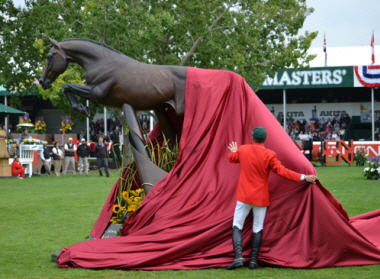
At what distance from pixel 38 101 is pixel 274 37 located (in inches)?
892

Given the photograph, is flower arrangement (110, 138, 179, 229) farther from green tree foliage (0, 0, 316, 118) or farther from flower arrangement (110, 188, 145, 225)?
green tree foliage (0, 0, 316, 118)

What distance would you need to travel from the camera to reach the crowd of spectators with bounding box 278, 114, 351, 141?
45.1m

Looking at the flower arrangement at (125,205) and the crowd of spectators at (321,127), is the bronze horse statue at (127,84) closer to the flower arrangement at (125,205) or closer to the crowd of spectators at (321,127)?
the flower arrangement at (125,205)

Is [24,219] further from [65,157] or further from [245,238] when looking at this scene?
[65,157]

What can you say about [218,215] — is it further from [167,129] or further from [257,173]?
[167,129]

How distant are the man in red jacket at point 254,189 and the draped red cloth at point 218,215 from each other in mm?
274

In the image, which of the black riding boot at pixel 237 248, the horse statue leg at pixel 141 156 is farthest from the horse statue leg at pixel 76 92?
the black riding boot at pixel 237 248

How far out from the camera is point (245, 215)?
7.72 m

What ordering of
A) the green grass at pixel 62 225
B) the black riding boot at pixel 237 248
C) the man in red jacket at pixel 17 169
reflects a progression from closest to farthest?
1. the green grass at pixel 62 225
2. the black riding boot at pixel 237 248
3. the man in red jacket at pixel 17 169

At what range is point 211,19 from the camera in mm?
32375

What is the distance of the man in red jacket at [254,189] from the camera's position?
7613 millimetres

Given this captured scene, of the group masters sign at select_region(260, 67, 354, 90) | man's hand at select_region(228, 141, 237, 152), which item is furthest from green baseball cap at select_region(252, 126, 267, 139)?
masters sign at select_region(260, 67, 354, 90)

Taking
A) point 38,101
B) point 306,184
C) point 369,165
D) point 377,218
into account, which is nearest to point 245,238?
point 306,184

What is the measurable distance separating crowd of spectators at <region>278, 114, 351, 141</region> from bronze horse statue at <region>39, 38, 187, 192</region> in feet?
118
